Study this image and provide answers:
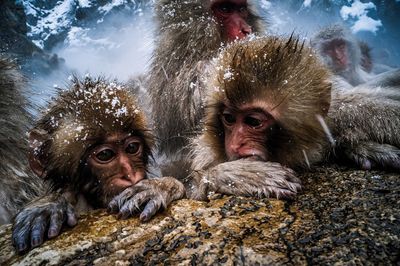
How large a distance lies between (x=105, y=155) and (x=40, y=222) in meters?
0.72

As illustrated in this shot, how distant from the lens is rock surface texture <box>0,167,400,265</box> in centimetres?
142

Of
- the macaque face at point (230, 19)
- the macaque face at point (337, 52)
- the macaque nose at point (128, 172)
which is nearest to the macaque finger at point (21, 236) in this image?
the macaque nose at point (128, 172)

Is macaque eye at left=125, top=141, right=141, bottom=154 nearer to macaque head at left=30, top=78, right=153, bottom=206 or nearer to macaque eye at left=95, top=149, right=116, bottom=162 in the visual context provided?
macaque head at left=30, top=78, right=153, bottom=206

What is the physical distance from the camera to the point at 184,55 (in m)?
4.05

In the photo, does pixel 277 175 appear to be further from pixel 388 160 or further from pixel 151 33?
pixel 151 33

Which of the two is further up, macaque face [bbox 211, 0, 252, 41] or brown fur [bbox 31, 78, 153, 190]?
macaque face [bbox 211, 0, 252, 41]

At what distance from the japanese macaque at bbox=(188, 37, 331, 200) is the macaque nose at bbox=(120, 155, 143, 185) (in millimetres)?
360

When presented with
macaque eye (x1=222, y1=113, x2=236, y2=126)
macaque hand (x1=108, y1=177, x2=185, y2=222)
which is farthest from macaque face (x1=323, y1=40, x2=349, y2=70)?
macaque hand (x1=108, y1=177, x2=185, y2=222)

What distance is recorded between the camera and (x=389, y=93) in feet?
10.8

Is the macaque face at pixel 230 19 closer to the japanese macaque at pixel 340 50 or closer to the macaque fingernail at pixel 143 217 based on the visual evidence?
the macaque fingernail at pixel 143 217

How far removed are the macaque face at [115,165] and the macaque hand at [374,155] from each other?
4.74 ft

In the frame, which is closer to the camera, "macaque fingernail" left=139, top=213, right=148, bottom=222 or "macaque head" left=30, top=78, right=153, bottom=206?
"macaque fingernail" left=139, top=213, right=148, bottom=222

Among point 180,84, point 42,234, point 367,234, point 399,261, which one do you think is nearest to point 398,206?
point 367,234

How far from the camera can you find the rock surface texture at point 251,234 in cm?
142
